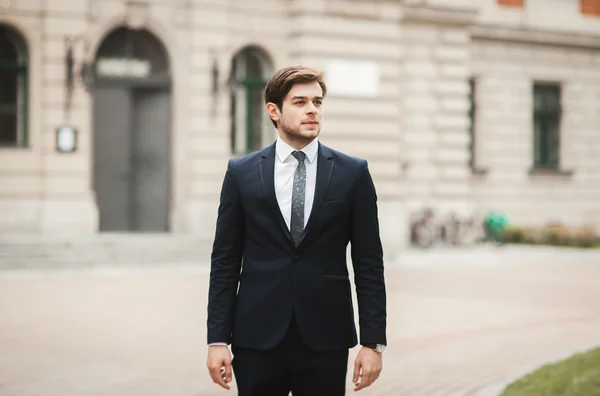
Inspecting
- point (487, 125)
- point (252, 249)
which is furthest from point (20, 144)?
point (252, 249)

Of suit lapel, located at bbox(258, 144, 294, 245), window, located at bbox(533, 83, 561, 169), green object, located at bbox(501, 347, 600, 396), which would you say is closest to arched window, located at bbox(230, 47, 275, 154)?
window, located at bbox(533, 83, 561, 169)

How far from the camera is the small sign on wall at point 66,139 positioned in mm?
19422

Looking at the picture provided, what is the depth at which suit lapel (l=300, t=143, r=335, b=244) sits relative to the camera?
11.4 ft

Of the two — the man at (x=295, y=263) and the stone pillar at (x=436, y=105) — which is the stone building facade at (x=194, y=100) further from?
the man at (x=295, y=263)

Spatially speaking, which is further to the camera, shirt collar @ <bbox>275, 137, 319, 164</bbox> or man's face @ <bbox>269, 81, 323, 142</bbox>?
shirt collar @ <bbox>275, 137, 319, 164</bbox>

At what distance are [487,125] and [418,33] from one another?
3.89m

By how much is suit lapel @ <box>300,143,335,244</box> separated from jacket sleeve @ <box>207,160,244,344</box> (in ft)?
0.87

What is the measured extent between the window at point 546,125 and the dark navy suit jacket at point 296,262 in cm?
2533

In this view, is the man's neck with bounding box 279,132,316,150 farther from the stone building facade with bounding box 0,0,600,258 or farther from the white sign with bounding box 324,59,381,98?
the white sign with bounding box 324,59,381,98

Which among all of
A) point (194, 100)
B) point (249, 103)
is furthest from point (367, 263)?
point (249, 103)

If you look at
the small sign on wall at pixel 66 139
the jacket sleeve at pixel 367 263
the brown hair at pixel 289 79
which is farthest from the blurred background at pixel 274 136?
the brown hair at pixel 289 79

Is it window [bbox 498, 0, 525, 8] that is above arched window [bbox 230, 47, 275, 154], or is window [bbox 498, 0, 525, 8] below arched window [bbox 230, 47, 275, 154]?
above

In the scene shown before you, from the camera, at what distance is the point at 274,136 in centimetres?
2152

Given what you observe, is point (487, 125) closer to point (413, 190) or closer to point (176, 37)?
point (413, 190)
